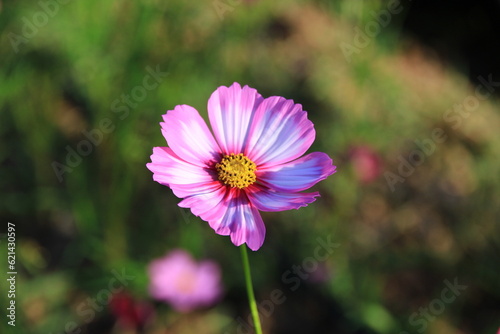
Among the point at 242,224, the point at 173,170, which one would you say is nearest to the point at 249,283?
the point at 242,224

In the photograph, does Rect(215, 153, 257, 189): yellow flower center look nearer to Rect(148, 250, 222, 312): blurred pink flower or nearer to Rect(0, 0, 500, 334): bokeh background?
Rect(0, 0, 500, 334): bokeh background

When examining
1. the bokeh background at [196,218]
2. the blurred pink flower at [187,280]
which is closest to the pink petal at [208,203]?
the bokeh background at [196,218]

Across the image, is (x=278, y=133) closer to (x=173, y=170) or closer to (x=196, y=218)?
(x=173, y=170)

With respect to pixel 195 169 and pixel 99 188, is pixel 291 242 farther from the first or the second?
pixel 195 169

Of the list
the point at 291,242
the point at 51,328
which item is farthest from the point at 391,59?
the point at 51,328

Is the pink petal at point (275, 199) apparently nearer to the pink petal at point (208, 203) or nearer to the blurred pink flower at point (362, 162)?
the pink petal at point (208, 203)
